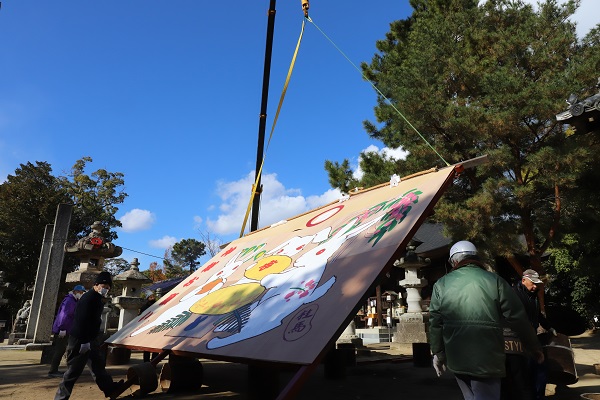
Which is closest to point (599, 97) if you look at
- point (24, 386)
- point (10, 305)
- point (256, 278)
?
point (256, 278)

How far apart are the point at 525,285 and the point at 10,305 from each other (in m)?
29.7

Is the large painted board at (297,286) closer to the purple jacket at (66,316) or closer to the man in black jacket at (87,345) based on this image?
the man in black jacket at (87,345)

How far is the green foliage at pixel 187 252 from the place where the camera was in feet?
198

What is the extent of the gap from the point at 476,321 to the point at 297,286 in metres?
1.59

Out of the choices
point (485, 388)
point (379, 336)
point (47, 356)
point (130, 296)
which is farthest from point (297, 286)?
point (379, 336)

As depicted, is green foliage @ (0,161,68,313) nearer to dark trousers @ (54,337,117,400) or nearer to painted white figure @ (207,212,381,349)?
dark trousers @ (54,337,117,400)

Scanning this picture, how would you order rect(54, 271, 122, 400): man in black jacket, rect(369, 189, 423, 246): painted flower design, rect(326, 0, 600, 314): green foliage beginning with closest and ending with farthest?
rect(369, 189, 423, 246): painted flower design
rect(54, 271, 122, 400): man in black jacket
rect(326, 0, 600, 314): green foliage

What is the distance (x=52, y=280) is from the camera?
41.0ft

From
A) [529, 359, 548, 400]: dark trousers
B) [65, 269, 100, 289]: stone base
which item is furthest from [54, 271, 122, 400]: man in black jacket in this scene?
[65, 269, 100, 289]: stone base

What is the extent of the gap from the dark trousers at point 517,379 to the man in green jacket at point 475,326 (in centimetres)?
28

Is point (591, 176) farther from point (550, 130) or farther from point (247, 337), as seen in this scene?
point (247, 337)

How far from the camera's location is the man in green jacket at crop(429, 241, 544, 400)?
2.56 m

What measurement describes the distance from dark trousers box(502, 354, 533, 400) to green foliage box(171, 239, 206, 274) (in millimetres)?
59455

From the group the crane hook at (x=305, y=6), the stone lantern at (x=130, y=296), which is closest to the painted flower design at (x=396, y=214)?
the crane hook at (x=305, y=6)
